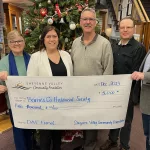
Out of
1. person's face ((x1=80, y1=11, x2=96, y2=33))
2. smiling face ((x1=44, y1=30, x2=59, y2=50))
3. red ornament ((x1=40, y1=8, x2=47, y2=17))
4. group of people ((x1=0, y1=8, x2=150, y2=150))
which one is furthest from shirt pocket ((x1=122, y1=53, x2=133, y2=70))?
red ornament ((x1=40, y1=8, x2=47, y2=17))

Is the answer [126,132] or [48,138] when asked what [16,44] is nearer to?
[48,138]

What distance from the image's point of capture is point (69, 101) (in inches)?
59.4

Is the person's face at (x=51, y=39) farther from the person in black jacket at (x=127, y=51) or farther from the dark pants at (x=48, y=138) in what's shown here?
the dark pants at (x=48, y=138)

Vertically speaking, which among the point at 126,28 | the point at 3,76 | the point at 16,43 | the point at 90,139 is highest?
the point at 126,28

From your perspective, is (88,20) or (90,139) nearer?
(88,20)

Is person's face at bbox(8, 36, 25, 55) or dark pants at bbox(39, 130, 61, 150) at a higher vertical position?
person's face at bbox(8, 36, 25, 55)

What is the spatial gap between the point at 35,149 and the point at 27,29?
150 centimetres

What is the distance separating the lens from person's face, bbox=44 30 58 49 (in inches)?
60.2

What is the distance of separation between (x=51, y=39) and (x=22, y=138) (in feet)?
3.49

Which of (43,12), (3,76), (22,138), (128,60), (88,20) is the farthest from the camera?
(43,12)

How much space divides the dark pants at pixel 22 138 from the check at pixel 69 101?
19 cm

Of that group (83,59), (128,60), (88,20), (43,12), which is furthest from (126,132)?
(43,12)

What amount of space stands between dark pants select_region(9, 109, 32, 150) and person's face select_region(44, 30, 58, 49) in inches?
30.3

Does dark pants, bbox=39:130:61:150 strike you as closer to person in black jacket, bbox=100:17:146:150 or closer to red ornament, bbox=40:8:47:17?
person in black jacket, bbox=100:17:146:150
